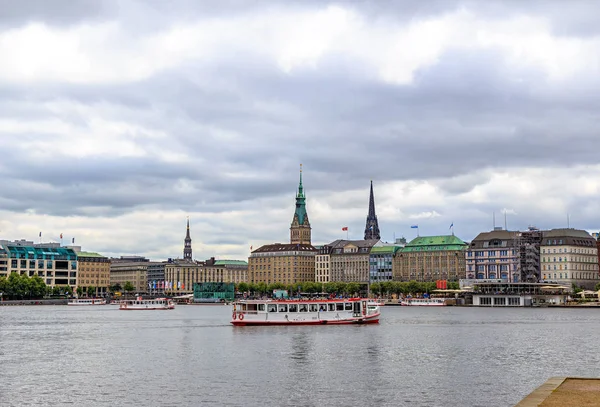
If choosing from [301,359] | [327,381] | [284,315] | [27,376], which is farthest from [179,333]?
[327,381]

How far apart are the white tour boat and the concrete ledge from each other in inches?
3238

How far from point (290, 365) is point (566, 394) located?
114 ft

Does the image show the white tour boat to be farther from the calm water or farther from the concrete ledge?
the concrete ledge

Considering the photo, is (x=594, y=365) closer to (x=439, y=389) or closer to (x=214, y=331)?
(x=439, y=389)

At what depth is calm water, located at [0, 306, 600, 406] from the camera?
167ft

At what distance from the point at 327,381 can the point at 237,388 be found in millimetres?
6704

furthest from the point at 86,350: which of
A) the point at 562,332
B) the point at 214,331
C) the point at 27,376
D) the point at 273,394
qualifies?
the point at 562,332

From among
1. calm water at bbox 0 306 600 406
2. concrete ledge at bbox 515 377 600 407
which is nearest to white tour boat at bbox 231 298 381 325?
calm water at bbox 0 306 600 406

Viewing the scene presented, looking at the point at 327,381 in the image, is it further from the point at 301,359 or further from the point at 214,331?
the point at 214,331

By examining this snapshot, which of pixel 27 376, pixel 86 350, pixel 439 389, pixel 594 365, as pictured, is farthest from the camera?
pixel 86 350

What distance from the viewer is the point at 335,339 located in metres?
93.3

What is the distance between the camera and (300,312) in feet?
400

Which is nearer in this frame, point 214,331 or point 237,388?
point 237,388

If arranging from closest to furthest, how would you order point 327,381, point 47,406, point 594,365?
point 47,406, point 327,381, point 594,365
